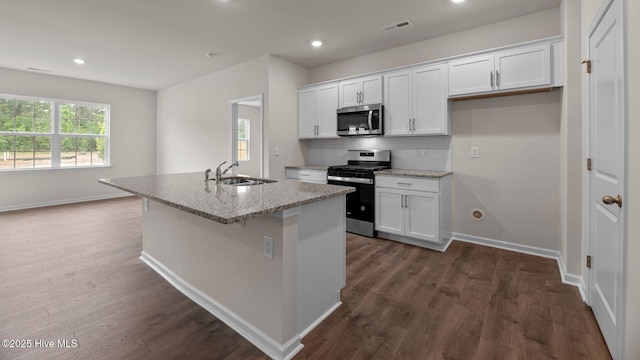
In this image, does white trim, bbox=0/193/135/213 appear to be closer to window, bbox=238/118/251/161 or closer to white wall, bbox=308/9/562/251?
window, bbox=238/118/251/161

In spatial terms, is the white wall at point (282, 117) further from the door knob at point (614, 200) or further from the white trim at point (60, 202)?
the white trim at point (60, 202)

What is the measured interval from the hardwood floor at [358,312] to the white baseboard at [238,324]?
0.04m

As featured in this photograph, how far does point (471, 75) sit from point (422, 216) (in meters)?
1.68

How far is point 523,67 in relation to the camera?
2.93m

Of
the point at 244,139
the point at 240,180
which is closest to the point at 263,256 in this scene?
the point at 240,180

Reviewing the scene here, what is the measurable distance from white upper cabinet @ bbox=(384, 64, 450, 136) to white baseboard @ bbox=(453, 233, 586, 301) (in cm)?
136

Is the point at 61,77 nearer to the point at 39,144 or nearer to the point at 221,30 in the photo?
the point at 39,144

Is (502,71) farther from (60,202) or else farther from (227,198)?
(60,202)

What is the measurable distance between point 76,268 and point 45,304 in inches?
29.1

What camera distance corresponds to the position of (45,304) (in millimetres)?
2170

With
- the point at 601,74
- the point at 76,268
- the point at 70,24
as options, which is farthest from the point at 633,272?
the point at 70,24

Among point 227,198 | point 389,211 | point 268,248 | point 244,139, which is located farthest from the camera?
point 244,139

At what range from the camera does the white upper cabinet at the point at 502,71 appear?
9.29ft

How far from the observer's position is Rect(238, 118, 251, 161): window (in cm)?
761
